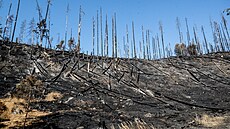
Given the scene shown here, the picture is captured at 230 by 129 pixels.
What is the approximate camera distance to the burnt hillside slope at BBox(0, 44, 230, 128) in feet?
38.8

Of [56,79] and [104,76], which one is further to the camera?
[104,76]

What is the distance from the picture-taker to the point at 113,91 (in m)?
19.8

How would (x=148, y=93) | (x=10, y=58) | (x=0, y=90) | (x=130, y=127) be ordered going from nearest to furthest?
1. (x=130, y=127)
2. (x=0, y=90)
3. (x=148, y=93)
4. (x=10, y=58)

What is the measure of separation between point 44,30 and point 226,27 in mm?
43446

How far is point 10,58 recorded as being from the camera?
74.6 ft

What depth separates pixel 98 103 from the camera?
16172 millimetres

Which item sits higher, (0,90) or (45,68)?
(45,68)

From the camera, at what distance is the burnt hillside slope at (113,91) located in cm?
1183

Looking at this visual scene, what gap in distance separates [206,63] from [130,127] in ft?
83.3

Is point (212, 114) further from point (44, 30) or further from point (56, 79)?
point (44, 30)

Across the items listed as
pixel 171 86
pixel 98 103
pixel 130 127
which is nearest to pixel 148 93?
pixel 171 86

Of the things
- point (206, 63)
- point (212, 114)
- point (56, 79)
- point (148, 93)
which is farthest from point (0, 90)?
point (206, 63)

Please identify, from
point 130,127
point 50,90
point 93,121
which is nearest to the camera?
point 130,127

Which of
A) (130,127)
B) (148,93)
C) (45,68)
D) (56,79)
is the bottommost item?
(130,127)
